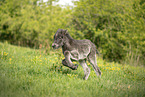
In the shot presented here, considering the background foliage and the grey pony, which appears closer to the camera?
the grey pony

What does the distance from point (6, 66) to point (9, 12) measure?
19.3 m

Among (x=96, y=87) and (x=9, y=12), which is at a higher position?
(x=9, y=12)

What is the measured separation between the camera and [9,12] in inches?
884

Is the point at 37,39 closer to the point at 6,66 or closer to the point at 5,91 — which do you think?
the point at 6,66

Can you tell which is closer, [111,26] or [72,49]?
[72,49]

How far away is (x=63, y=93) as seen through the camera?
4082mm

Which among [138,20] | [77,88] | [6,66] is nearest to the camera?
[77,88]

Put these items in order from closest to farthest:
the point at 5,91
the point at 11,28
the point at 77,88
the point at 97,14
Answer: the point at 5,91
the point at 77,88
the point at 97,14
the point at 11,28

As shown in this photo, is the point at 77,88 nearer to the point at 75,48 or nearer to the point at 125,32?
the point at 75,48

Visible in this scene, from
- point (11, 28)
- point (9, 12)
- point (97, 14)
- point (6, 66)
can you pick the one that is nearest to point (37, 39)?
point (11, 28)

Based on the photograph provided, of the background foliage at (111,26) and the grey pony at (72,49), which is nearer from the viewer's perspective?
the grey pony at (72,49)

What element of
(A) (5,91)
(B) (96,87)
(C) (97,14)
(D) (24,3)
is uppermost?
(D) (24,3)

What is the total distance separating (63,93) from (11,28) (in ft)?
67.1

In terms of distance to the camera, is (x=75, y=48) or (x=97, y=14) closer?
(x=75, y=48)
